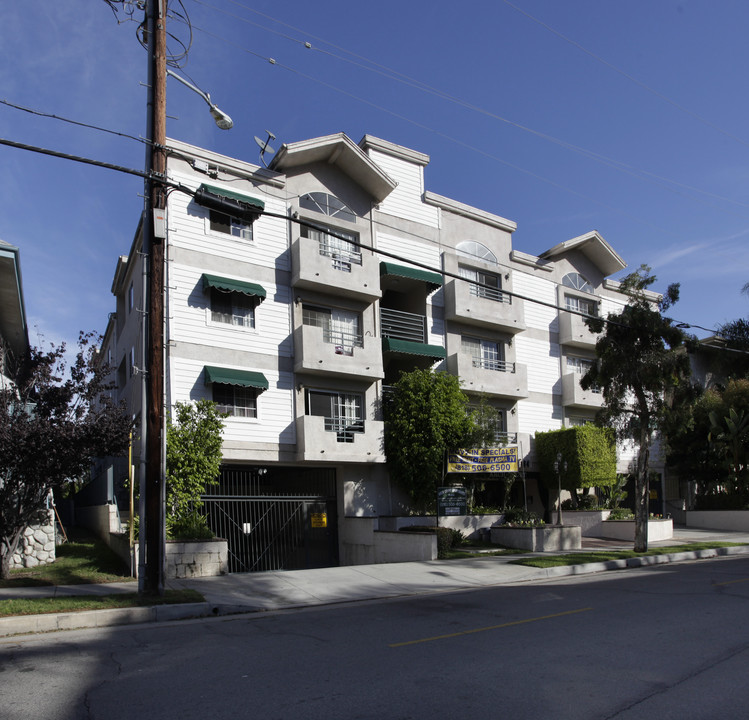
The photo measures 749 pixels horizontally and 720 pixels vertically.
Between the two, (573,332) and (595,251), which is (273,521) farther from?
(595,251)

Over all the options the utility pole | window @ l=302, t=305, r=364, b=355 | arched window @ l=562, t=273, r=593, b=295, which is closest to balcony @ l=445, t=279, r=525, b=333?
→ window @ l=302, t=305, r=364, b=355

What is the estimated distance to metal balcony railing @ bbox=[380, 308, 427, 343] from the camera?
2536cm

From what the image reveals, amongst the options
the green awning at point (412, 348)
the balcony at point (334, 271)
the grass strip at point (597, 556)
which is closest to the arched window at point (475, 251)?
the green awning at point (412, 348)

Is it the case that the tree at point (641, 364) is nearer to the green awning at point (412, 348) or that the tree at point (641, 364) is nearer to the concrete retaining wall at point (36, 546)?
the green awning at point (412, 348)

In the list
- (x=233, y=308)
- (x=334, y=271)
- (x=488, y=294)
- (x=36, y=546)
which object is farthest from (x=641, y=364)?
(x=36, y=546)

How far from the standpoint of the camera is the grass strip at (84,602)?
34.3 feet

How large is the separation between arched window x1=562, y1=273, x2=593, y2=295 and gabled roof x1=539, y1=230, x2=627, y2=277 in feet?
3.81

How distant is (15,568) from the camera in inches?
623

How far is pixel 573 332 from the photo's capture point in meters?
30.2

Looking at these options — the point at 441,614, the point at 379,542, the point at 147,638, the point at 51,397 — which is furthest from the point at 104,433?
the point at 379,542

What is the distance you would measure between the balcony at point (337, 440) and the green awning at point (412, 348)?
8.65 feet

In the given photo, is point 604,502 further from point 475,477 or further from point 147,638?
point 147,638

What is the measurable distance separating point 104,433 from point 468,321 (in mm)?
15842

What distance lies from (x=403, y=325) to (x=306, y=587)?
13.0 m
